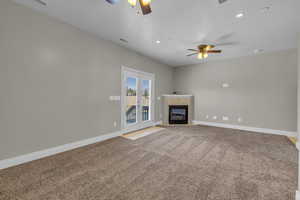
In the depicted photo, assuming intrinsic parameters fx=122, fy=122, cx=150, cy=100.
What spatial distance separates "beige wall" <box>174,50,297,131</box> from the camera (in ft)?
13.6

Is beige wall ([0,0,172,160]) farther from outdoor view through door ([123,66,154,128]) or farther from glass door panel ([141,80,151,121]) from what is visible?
glass door panel ([141,80,151,121])

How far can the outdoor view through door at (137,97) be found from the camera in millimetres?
4430

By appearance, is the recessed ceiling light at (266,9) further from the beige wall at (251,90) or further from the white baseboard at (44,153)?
the white baseboard at (44,153)

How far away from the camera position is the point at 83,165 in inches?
89.0

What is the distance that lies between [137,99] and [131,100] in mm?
316

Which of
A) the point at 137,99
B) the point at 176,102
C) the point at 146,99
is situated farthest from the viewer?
the point at 176,102

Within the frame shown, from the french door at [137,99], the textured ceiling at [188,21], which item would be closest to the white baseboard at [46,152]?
the french door at [137,99]

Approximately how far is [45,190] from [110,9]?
3108 millimetres

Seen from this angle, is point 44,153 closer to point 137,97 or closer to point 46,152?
point 46,152

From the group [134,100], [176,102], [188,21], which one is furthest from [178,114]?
[188,21]

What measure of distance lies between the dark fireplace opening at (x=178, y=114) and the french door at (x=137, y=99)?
0.96 meters

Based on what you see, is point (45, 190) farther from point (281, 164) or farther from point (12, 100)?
point (281, 164)

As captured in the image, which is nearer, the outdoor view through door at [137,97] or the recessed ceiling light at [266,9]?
the recessed ceiling light at [266,9]

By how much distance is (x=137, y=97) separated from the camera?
191 inches
